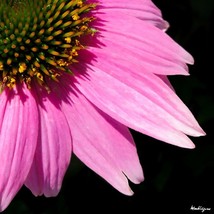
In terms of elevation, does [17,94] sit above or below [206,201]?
above

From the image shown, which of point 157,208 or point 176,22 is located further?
point 176,22

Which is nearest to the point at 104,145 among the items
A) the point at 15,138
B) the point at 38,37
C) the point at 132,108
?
the point at 132,108

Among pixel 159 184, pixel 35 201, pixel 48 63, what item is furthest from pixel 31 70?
pixel 159 184

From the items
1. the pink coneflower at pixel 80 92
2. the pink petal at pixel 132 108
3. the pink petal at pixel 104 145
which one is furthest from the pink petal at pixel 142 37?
the pink petal at pixel 104 145

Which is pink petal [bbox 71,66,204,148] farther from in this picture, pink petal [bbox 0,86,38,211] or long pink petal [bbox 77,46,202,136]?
pink petal [bbox 0,86,38,211]

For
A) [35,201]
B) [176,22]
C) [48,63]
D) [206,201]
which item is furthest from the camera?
[176,22]

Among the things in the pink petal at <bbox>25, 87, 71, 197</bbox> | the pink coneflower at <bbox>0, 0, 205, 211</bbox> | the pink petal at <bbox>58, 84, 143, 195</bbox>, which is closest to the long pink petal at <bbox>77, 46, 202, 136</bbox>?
the pink coneflower at <bbox>0, 0, 205, 211</bbox>

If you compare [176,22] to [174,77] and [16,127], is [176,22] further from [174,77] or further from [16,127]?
[16,127]

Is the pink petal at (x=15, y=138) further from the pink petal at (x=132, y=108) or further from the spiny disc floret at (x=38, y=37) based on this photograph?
the pink petal at (x=132, y=108)

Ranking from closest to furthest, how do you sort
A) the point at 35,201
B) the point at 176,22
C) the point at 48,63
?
the point at 48,63, the point at 35,201, the point at 176,22
